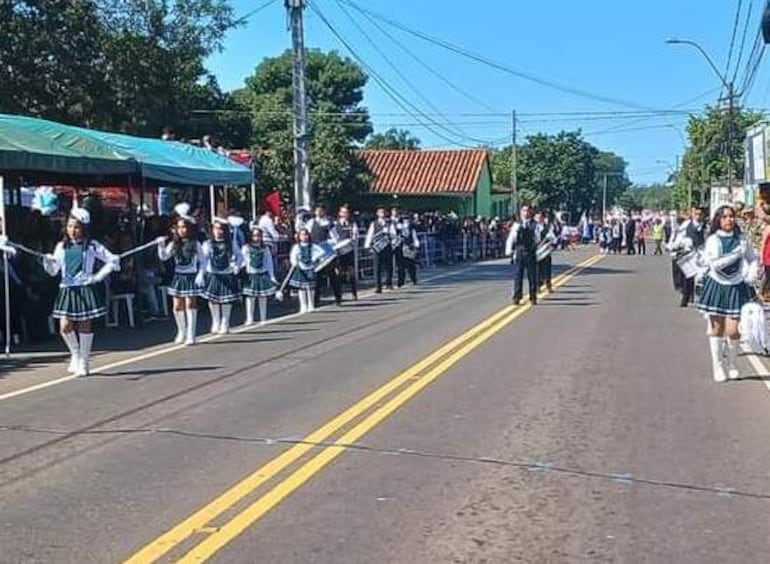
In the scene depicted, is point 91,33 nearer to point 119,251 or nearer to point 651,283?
point 119,251

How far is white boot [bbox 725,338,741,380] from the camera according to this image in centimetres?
1268

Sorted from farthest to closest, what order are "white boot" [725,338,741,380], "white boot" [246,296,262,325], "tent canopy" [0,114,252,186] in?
1. "white boot" [246,296,262,325]
2. "tent canopy" [0,114,252,186]
3. "white boot" [725,338,741,380]

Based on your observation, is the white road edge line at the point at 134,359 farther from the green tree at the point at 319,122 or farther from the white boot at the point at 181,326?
the green tree at the point at 319,122

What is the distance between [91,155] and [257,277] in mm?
3349

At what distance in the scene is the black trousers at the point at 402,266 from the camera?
3056cm

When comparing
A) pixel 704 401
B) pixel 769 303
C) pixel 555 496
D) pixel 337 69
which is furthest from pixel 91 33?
pixel 337 69

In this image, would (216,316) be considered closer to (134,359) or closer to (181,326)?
(181,326)

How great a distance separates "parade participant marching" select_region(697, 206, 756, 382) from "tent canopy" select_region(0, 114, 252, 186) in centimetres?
944

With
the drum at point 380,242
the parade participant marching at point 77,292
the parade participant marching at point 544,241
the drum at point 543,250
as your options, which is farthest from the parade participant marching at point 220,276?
the drum at point 380,242

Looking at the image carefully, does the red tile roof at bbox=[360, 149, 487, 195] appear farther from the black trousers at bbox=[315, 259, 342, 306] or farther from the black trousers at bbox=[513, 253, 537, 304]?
the black trousers at bbox=[513, 253, 537, 304]

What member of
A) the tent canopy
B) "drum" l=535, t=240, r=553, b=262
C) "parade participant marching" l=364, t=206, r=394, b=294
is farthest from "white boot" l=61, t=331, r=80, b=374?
"parade participant marching" l=364, t=206, r=394, b=294

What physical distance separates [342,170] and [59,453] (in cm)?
4304

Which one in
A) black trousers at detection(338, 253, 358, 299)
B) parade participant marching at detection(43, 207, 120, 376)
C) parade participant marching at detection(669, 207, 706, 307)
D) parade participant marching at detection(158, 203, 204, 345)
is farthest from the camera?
black trousers at detection(338, 253, 358, 299)

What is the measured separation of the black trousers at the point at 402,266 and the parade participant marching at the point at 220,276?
11.7 metres
